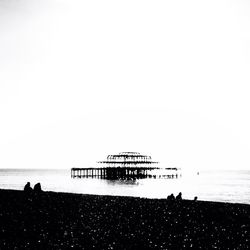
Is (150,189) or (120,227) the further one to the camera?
(150,189)

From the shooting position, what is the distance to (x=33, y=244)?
32.9 ft

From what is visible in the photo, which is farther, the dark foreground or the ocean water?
the ocean water

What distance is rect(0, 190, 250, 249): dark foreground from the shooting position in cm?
1040

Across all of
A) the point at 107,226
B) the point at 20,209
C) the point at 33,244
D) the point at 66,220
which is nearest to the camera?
the point at 33,244

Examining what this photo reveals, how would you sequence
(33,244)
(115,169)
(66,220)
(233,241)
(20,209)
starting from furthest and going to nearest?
(115,169)
(20,209)
(66,220)
(233,241)
(33,244)

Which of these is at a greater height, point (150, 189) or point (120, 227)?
point (120, 227)

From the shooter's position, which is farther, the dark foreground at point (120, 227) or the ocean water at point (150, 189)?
the ocean water at point (150, 189)

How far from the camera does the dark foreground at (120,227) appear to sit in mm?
10398

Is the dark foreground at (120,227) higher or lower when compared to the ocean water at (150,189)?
higher

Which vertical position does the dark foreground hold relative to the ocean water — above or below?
above

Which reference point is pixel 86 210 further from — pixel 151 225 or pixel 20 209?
pixel 151 225

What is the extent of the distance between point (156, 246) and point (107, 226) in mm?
3312

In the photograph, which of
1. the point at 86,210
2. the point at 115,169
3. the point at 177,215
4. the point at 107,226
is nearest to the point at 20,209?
the point at 86,210

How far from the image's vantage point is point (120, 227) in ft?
42.9
